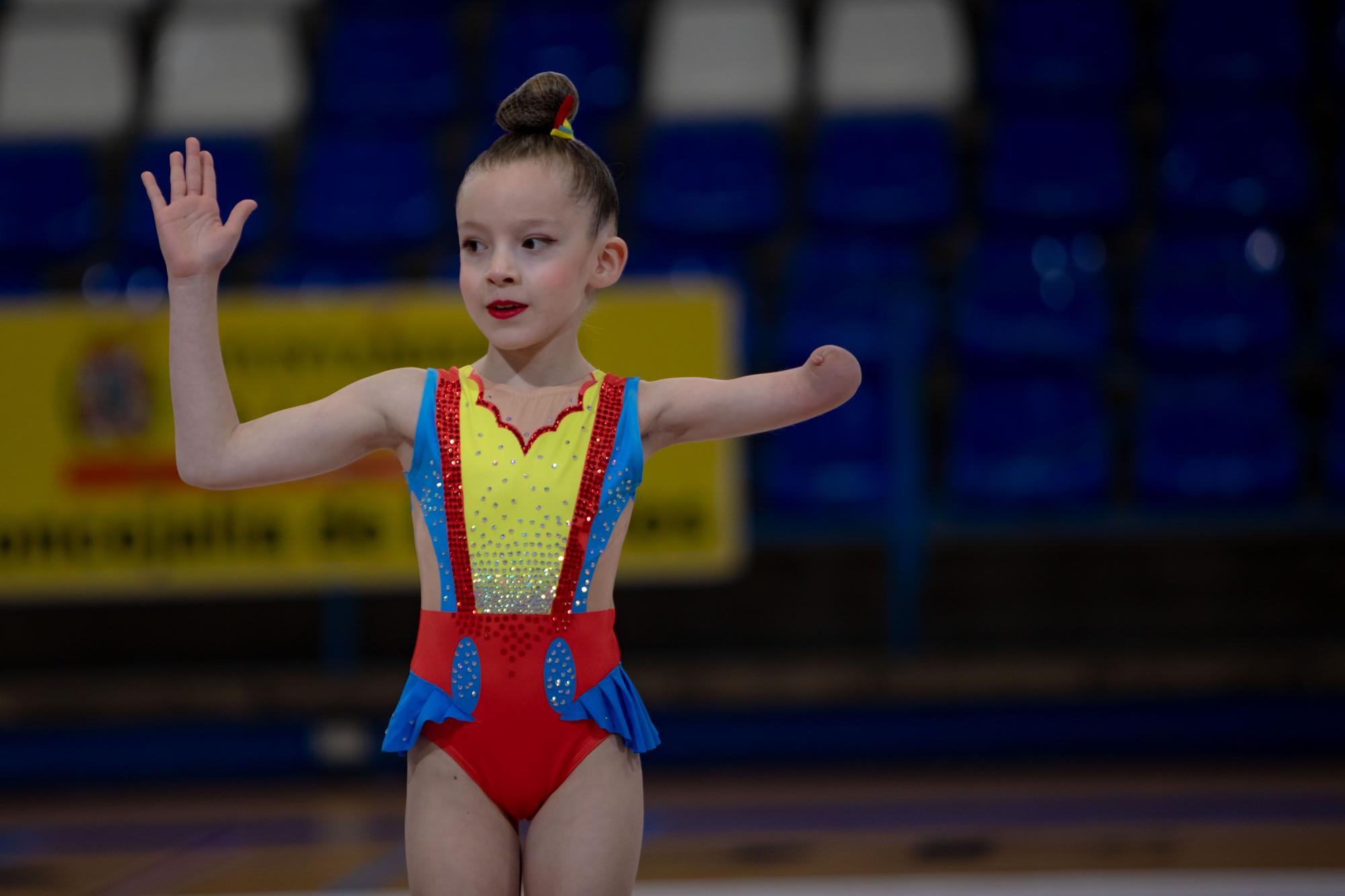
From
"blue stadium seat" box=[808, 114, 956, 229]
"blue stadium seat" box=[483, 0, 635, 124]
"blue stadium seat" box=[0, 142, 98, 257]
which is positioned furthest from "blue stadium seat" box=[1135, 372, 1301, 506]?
"blue stadium seat" box=[0, 142, 98, 257]

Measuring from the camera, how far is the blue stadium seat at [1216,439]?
15.5ft

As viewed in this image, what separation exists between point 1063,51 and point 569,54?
6.71 feet

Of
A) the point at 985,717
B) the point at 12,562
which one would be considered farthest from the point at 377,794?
the point at 985,717

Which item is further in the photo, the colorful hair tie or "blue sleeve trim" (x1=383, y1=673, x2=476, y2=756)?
the colorful hair tie

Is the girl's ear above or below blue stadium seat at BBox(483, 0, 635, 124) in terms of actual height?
below

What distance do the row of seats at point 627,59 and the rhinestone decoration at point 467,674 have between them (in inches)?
177

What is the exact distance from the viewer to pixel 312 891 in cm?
328

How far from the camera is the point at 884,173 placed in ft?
18.4

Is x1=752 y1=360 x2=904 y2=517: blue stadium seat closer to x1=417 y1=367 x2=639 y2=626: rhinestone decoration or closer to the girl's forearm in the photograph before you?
x1=417 y1=367 x2=639 y2=626: rhinestone decoration

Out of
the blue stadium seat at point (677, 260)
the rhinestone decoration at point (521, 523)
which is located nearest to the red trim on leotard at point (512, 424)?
the rhinestone decoration at point (521, 523)

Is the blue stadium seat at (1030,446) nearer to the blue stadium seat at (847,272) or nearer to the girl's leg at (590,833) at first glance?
the blue stadium seat at (847,272)

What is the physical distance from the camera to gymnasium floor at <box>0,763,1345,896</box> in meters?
3.29

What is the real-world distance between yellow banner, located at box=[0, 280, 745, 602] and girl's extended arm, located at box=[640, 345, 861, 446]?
247 centimetres

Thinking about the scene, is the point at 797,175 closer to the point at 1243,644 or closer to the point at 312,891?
the point at 1243,644
